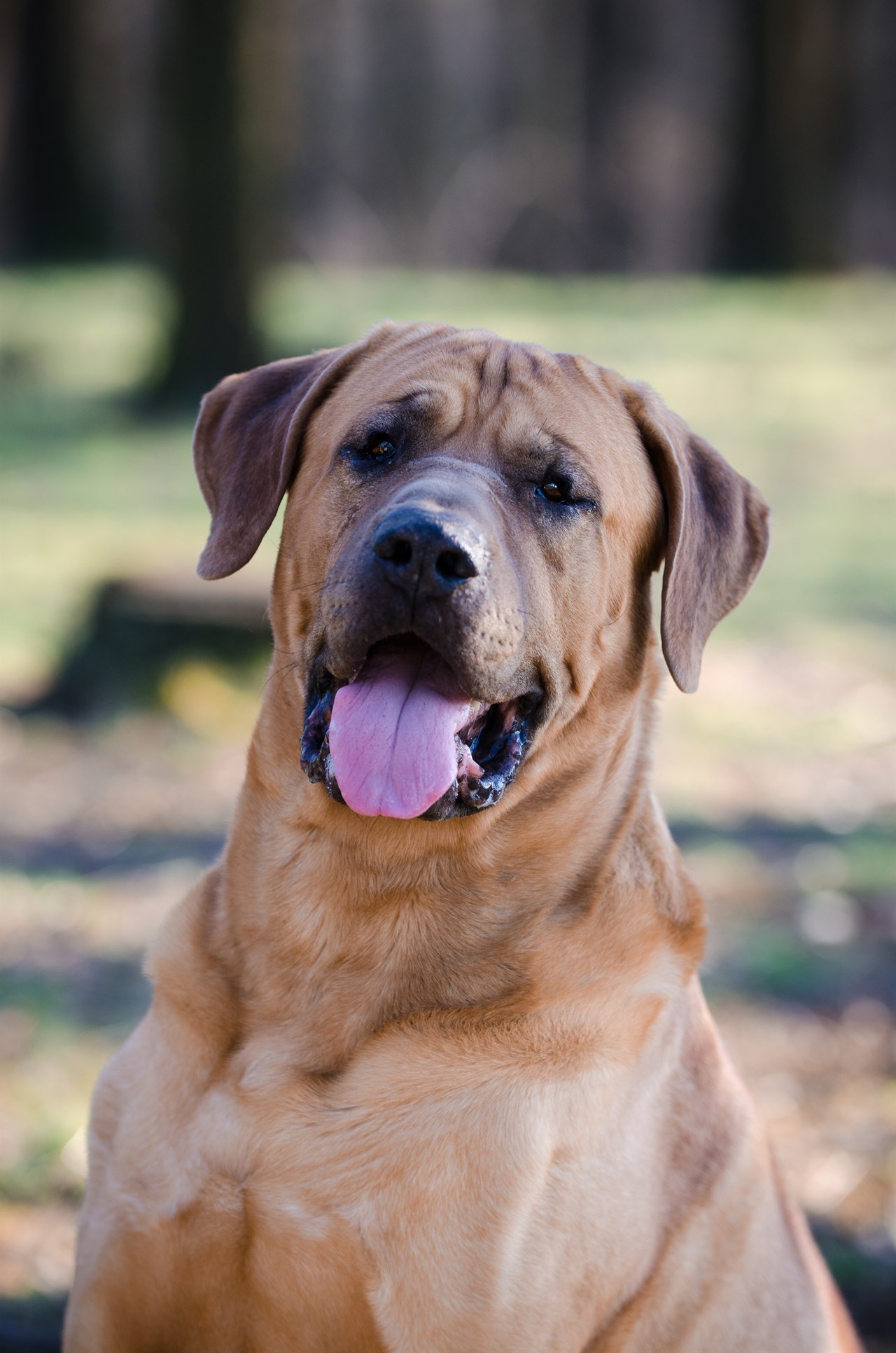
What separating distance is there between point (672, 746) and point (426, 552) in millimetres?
4809

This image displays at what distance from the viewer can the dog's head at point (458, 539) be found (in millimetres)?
2570

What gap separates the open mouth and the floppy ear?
43cm

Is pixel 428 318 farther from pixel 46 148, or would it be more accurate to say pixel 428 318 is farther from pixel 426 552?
pixel 426 552

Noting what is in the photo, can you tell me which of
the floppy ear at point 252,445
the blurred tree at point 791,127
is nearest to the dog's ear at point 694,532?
the floppy ear at point 252,445

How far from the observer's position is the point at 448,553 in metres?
2.51

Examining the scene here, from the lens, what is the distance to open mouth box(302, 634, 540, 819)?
2.57 meters

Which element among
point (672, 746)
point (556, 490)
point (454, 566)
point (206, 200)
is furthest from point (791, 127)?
point (454, 566)

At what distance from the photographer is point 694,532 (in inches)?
116

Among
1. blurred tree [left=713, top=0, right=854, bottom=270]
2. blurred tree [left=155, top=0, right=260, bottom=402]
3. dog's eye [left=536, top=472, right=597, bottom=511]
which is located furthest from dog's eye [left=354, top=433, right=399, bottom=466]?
blurred tree [left=713, top=0, right=854, bottom=270]

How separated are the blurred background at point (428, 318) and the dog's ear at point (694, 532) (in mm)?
811

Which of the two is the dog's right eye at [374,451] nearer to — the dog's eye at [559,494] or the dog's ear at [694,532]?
the dog's eye at [559,494]

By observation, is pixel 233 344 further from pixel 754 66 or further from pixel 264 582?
pixel 754 66

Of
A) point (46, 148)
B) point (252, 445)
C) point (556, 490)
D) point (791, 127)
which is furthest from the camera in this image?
point (46, 148)

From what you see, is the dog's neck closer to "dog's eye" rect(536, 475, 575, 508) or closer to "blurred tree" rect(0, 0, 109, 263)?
"dog's eye" rect(536, 475, 575, 508)
